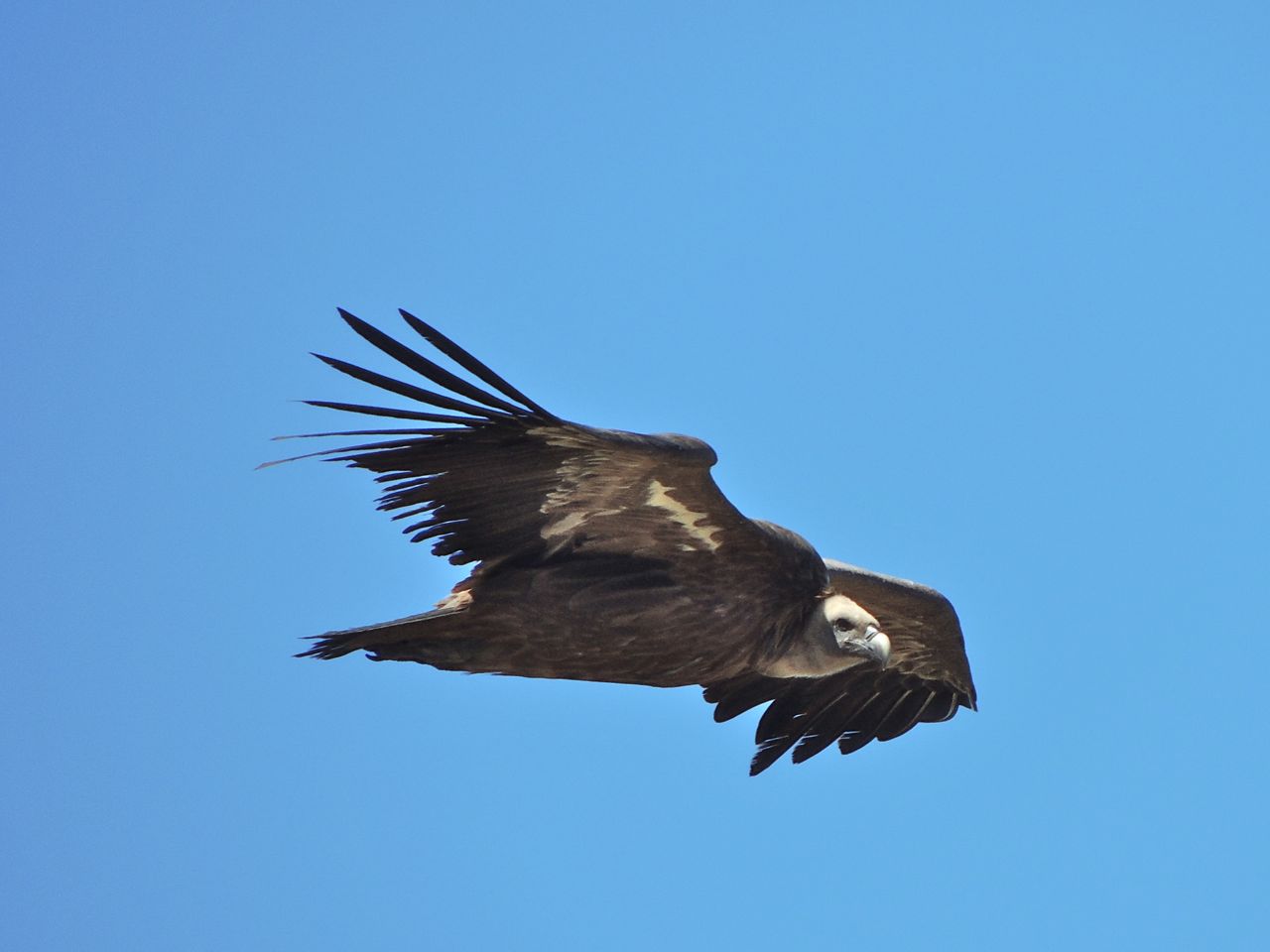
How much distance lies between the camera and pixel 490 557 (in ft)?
34.4

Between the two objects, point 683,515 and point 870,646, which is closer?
point 683,515

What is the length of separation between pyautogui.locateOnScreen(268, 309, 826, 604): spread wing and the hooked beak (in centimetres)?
56

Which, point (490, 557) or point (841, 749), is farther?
point (841, 749)

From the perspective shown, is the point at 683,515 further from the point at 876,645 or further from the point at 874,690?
the point at 874,690

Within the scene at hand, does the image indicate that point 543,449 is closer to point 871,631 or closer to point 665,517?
point 665,517

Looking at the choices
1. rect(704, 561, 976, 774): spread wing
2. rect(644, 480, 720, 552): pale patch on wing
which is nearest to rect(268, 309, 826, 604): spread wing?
rect(644, 480, 720, 552): pale patch on wing

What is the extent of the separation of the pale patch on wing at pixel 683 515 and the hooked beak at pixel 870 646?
130 cm

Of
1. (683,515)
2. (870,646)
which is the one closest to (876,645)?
(870,646)

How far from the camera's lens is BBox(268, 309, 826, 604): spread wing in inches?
376

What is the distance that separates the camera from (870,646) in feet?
37.7

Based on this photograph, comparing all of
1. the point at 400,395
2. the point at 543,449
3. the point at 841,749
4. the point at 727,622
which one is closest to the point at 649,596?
the point at 727,622

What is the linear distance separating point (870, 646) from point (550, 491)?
239 cm

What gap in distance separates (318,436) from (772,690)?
438 centimetres

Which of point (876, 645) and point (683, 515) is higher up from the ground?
point (683, 515)
